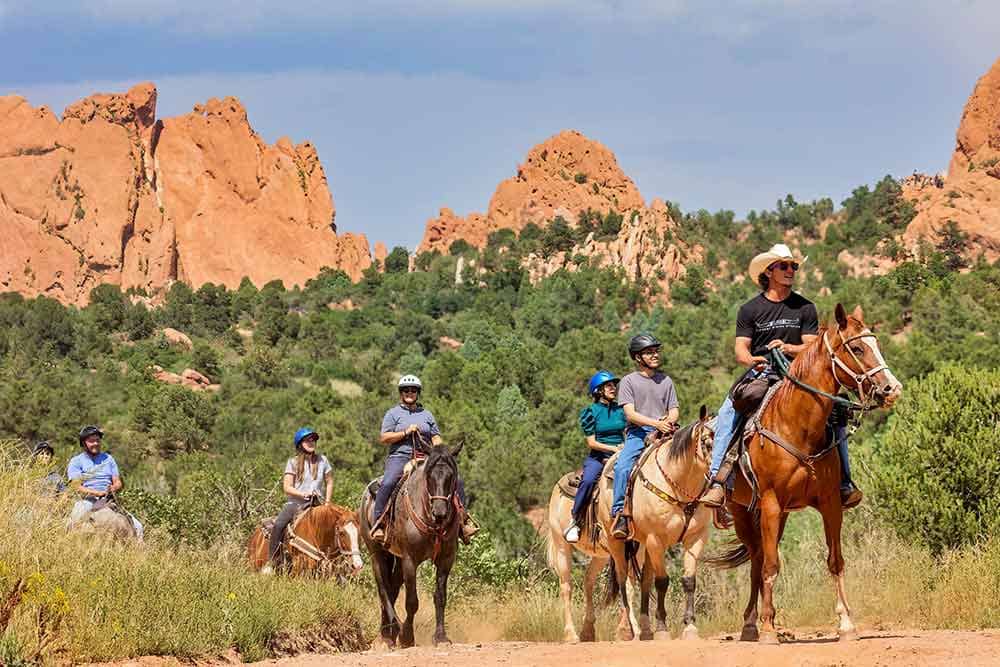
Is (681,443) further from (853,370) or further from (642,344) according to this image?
(853,370)

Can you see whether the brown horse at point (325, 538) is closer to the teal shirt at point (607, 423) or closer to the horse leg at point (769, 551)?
the teal shirt at point (607, 423)

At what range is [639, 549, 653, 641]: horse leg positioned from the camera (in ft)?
40.1

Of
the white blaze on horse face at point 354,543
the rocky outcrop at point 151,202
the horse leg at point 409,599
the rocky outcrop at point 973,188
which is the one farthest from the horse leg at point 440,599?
the rocky outcrop at point 151,202

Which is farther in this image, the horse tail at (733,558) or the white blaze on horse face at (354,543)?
the white blaze on horse face at (354,543)

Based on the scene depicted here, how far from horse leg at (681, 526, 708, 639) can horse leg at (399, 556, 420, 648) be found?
269 centimetres

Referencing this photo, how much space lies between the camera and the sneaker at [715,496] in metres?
10.6

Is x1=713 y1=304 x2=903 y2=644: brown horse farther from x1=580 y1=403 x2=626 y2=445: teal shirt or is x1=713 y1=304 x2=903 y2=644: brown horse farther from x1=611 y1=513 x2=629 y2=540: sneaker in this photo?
x1=580 y1=403 x2=626 y2=445: teal shirt

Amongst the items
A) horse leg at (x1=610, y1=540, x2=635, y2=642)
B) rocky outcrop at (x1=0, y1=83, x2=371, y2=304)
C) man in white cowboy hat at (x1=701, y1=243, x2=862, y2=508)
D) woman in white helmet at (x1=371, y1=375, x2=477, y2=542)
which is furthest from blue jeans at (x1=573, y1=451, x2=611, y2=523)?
rocky outcrop at (x1=0, y1=83, x2=371, y2=304)

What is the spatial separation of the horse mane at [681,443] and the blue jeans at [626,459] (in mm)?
702

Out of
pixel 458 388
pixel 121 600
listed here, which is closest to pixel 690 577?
pixel 121 600

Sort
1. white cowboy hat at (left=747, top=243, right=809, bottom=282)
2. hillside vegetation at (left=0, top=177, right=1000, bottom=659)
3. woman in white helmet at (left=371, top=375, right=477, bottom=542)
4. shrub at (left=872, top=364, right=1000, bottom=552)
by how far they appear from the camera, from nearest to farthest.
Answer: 1. white cowboy hat at (left=747, top=243, right=809, bottom=282)
2. woman in white helmet at (left=371, top=375, right=477, bottom=542)
3. hillside vegetation at (left=0, top=177, right=1000, bottom=659)
4. shrub at (left=872, top=364, right=1000, bottom=552)

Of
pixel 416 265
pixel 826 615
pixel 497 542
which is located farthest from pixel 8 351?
pixel 826 615

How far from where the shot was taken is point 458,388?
6906 cm

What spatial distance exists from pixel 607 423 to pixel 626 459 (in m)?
1.20
